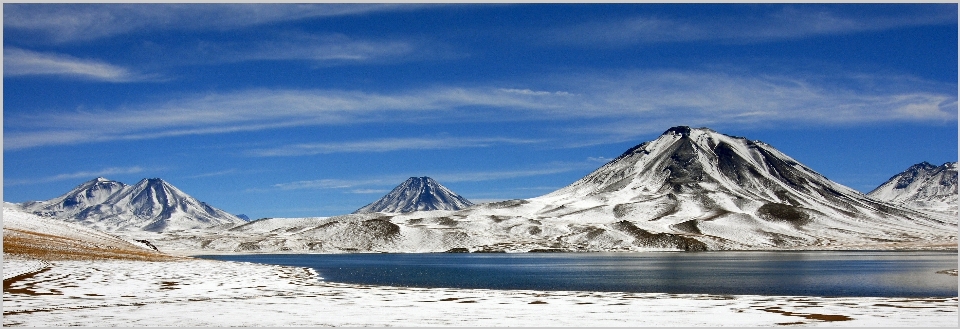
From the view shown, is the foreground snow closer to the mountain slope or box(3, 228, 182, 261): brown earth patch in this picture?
box(3, 228, 182, 261): brown earth patch

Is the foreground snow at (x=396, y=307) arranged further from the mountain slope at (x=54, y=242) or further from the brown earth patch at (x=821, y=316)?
the mountain slope at (x=54, y=242)

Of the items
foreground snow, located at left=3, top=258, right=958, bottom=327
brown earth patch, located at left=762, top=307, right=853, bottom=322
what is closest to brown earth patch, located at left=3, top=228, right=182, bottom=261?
foreground snow, located at left=3, top=258, right=958, bottom=327

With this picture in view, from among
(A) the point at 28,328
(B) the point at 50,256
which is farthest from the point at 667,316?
(B) the point at 50,256

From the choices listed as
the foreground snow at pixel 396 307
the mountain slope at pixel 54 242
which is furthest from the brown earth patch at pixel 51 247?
the foreground snow at pixel 396 307

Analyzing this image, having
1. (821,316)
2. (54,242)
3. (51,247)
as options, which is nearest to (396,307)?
(821,316)

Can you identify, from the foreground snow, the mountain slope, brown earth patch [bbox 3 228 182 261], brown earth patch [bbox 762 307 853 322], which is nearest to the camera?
the foreground snow

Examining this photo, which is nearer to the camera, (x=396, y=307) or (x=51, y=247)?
(x=396, y=307)

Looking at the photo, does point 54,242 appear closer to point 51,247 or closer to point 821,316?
point 51,247

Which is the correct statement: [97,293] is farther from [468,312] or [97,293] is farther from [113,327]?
[468,312]
